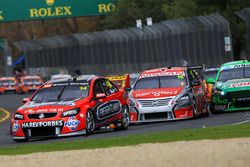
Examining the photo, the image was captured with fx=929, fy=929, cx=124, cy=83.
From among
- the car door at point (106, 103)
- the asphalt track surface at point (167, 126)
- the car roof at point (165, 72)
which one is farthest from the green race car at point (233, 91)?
the car door at point (106, 103)

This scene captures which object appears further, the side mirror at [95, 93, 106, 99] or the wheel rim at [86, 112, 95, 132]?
the side mirror at [95, 93, 106, 99]

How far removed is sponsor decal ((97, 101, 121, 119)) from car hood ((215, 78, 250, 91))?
464 centimetres

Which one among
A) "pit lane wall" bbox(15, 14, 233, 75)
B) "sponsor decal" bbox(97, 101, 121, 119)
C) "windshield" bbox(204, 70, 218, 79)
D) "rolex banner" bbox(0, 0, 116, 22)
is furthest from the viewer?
"rolex banner" bbox(0, 0, 116, 22)

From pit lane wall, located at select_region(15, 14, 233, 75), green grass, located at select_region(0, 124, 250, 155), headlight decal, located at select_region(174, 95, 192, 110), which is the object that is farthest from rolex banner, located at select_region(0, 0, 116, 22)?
green grass, located at select_region(0, 124, 250, 155)

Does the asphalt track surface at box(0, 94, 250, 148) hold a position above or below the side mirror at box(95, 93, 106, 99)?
below

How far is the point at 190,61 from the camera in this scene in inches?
1944

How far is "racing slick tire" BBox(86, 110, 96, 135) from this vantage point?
62.9 feet

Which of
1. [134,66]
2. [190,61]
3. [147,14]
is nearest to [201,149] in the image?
[190,61]

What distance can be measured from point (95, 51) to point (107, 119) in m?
40.6

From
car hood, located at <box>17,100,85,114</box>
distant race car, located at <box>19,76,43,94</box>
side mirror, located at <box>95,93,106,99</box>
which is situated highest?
side mirror, located at <box>95,93,106,99</box>

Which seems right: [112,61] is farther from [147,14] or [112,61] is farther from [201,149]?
[201,149]

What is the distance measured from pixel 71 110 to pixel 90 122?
23.2 inches

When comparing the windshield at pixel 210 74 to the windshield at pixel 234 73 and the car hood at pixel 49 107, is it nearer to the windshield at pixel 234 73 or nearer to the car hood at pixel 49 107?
the windshield at pixel 234 73

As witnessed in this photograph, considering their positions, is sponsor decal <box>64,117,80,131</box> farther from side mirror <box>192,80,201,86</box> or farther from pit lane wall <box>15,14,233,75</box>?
pit lane wall <box>15,14,233,75</box>
